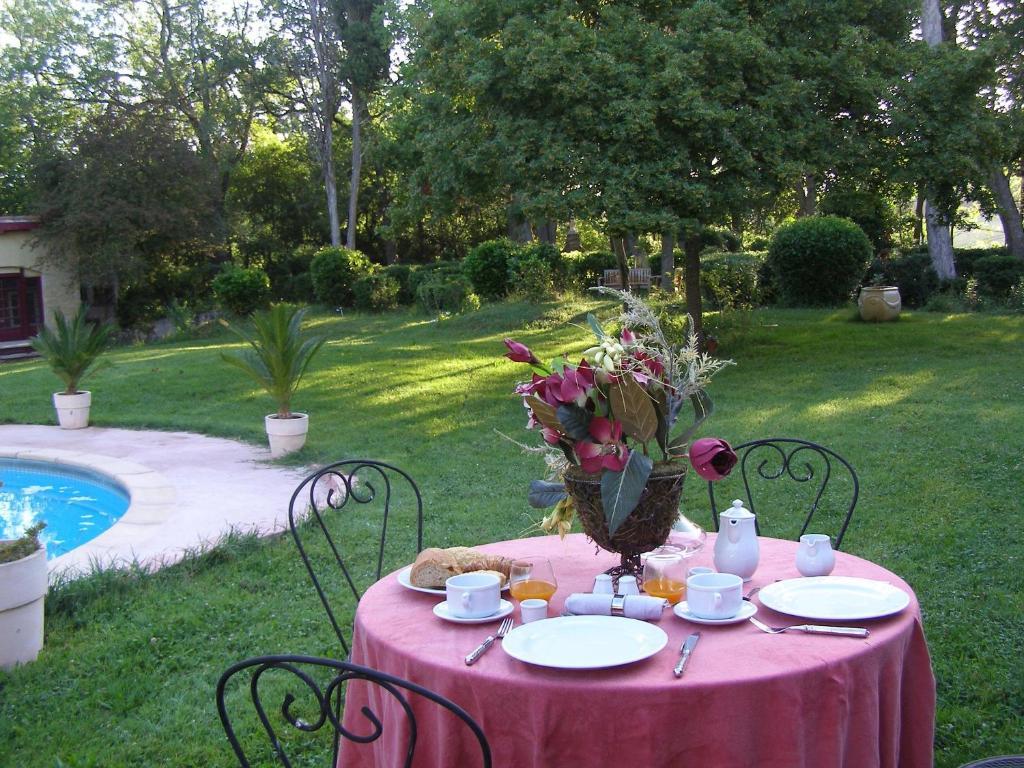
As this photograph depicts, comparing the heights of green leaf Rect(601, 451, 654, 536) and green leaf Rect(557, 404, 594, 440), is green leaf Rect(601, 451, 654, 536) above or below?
below

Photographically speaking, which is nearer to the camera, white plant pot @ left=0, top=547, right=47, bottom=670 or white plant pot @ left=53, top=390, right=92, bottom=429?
white plant pot @ left=0, top=547, right=47, bottom=670

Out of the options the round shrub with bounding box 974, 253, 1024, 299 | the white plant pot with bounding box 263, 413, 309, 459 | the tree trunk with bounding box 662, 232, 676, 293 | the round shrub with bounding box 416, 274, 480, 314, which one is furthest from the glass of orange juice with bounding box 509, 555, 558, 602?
the tree trunk with bounding box 662, 232, 676, 293

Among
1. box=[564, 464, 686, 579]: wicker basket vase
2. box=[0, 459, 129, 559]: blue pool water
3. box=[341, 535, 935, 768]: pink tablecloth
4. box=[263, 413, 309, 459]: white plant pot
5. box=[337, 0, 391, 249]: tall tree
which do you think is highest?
box=[337, 0, 391, 249]: tall tree

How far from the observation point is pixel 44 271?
22719 millimetres

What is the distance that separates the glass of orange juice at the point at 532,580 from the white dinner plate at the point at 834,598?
53 centimetres

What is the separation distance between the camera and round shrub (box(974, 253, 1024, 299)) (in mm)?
16906

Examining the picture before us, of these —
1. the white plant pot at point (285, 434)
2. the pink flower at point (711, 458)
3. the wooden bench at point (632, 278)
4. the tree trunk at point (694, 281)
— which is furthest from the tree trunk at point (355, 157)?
the pink flower at point (711, 458)

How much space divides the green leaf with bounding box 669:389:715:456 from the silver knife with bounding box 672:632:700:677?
0.52 m

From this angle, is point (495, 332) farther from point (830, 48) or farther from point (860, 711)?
point (860, 711)

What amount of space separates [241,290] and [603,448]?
841 inches

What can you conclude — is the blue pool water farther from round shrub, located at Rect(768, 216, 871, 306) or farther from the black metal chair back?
round shrub, located at Rect(768, 216, 871, 306)

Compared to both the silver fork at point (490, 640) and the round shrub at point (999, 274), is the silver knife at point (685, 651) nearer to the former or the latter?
the silver fork at point (490, 640)

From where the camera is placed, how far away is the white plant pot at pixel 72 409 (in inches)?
409

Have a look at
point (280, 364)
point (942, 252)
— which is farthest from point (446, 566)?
point (942, 252)
